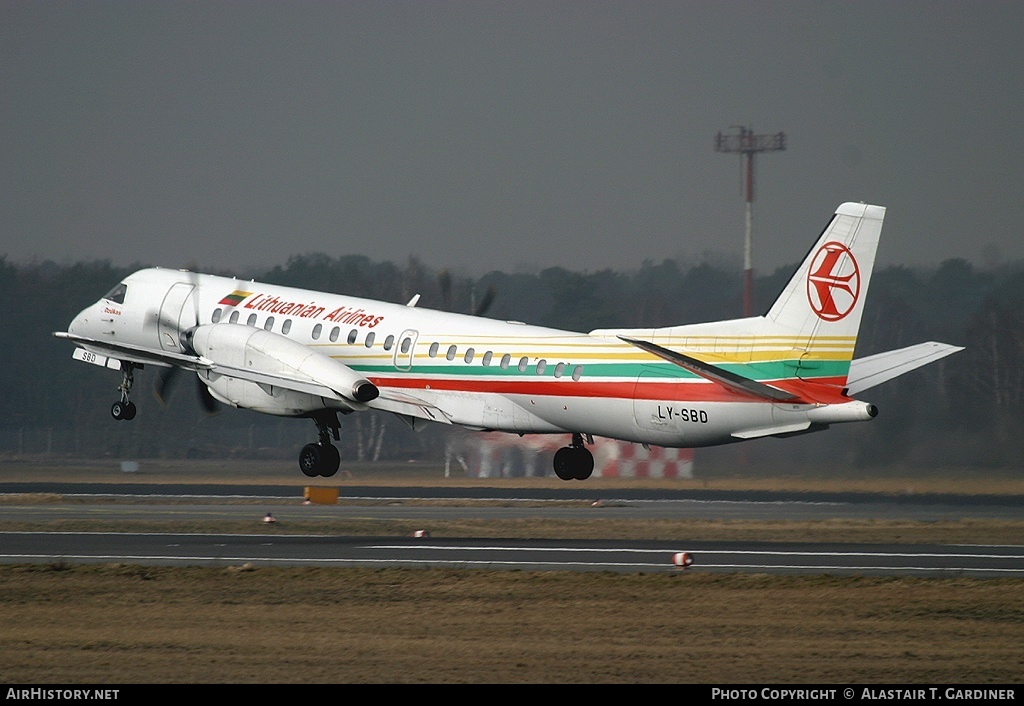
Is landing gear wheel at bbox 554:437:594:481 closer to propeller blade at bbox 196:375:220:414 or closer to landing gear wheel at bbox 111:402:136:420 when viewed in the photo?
propeller blade at bbox 196:375:220:414

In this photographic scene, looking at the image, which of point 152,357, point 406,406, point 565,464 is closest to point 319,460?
point 406,406

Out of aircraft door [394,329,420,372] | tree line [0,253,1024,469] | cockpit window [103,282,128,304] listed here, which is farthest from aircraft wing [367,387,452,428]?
tree line [0,253,1024,469]

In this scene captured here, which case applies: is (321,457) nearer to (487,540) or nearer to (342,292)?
(487,540)

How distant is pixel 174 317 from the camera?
41.2 meters

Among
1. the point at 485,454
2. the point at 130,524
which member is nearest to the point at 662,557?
the point at 130,524

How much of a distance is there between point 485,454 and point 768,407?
34.5m

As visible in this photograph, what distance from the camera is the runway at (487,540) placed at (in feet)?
117

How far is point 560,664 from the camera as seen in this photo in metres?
23.3

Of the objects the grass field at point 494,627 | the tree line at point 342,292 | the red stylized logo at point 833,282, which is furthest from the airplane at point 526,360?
the tree line at point 342,292

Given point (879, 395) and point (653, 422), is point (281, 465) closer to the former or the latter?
point (879, 395)

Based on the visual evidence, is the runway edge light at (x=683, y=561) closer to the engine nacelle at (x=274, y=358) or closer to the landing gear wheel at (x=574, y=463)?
the landing gear wheel at (x=574, y=463)

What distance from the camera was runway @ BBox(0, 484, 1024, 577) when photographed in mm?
35719

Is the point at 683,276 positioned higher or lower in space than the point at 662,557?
higher

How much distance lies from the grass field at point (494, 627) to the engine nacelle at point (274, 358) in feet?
17.3
